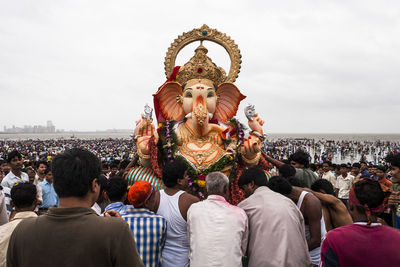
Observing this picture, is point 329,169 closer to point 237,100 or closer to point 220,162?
point 237,100

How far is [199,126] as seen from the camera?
18.9 ft

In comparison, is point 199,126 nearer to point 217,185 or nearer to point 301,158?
point 301,158

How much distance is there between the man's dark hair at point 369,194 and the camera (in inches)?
81.8

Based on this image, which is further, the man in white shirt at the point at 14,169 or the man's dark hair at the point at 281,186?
the man in white shirt at the point at 14,169

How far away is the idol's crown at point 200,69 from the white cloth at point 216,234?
13.2 ft

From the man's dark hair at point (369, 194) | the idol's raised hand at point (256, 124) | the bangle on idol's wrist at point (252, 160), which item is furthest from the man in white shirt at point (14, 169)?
the man's dark hair at point (369, 194)

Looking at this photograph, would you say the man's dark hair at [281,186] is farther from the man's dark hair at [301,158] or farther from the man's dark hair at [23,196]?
the man's dark hair at [23,196]

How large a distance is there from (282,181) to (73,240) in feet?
7.58

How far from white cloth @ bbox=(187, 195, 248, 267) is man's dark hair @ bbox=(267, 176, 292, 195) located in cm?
57

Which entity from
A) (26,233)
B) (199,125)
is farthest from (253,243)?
(199,125)

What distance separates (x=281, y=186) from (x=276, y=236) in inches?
24.7

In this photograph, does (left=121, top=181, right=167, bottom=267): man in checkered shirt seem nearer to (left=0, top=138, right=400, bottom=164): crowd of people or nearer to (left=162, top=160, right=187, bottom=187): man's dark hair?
(left=162, top=160, right=187, bottom=187): man's dark hair

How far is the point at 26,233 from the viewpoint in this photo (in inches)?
61.9

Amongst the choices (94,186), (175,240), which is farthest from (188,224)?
(94,186)
